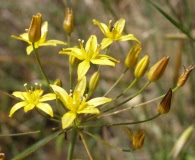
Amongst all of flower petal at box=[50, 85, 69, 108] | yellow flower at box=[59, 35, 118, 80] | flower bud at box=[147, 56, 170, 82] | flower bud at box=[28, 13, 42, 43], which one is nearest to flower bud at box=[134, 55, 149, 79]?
flower bud at box=[147, 56, 170, 82]

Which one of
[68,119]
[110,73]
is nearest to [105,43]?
[68,119]

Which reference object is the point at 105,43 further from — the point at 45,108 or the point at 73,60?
the point at 45,108

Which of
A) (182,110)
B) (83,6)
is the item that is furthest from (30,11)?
(182,110)

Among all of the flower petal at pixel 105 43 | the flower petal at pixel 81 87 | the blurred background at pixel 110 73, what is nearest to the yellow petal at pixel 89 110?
the flower petal at pixel 81 87

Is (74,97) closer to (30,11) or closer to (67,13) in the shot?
(67,13)

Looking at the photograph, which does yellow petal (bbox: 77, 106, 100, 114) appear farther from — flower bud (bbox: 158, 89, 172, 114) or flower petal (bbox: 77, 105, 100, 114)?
flower bud (bbox: 158, 89, 172, 114)

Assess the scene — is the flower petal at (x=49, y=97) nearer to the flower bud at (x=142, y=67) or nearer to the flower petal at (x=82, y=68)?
the flower petal at (x=82, y=68)
